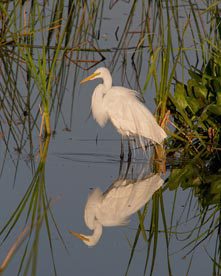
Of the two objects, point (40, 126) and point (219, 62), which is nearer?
point (219, 62)

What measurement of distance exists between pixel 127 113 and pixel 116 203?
1.45 m

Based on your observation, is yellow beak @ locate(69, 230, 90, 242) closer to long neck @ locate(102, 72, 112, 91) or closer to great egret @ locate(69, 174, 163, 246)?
great egret @ locate(69, 174, 163, 246)

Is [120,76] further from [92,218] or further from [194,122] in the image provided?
[92,218]

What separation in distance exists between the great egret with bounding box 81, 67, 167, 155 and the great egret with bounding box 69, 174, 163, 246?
755mm

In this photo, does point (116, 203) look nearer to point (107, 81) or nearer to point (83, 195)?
point (83, 195)

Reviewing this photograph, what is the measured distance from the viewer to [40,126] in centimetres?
675

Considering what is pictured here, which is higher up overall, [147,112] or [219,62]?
[219,62]

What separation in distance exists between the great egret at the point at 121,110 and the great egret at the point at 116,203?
755mm

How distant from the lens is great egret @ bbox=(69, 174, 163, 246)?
4871 mm

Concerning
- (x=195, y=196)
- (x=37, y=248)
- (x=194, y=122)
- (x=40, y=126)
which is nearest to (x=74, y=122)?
(x=40, y=126)

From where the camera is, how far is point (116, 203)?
5.40 meters

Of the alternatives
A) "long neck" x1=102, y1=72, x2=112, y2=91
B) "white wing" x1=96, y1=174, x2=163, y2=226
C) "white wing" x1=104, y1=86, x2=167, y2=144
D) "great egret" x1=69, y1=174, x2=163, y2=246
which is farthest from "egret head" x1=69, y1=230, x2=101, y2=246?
"long neck" x1=102, y1=72, x2=112, y2=91

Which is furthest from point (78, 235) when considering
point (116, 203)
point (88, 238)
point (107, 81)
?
point (107, 81)

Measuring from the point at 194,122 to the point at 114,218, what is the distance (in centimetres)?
168
